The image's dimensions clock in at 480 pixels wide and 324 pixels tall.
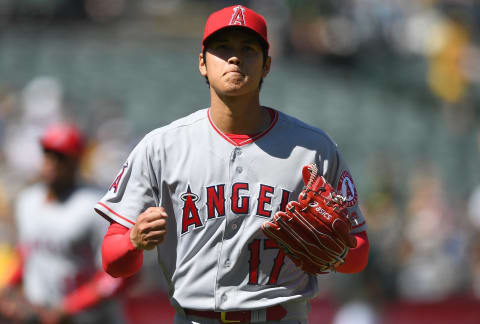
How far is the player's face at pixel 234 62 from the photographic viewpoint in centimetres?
326

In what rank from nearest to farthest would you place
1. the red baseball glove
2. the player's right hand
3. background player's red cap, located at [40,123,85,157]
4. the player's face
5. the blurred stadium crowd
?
the player's right hand → the red baseball glove → the player's face → background player's red cap, located at [40,123,85,157] → the blurred stadium crowd

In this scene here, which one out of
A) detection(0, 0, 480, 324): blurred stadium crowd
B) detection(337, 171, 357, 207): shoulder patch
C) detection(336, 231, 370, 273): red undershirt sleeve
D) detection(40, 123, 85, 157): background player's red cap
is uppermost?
detection(0, 0, 480, 324): blurred stadium crowd

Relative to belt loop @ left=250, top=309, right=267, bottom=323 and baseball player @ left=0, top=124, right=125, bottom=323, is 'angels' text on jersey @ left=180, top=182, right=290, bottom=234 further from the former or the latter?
baseball player @ left=0, top=124, right=125, bottom=323

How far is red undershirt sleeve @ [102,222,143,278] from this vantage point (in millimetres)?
3225

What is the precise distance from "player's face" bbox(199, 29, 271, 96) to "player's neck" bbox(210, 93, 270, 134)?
0.06 meters

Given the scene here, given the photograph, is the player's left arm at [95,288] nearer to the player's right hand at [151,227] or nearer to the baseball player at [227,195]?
the baseball player at [227,195]

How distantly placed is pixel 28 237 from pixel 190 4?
12730 millimetres

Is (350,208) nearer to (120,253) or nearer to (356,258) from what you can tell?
(356,258)

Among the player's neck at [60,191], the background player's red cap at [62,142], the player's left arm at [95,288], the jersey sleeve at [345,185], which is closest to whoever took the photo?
the jersey sleeve at [345,185]

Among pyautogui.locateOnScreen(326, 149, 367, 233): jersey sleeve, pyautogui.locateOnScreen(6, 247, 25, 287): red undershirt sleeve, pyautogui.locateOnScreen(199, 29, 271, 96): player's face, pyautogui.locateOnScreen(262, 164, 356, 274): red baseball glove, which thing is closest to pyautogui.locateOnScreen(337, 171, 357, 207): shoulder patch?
pyautogui.locateOnScreen(326, 149, 367, 233): jersey sleeve

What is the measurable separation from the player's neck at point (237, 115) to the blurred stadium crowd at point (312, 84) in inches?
279

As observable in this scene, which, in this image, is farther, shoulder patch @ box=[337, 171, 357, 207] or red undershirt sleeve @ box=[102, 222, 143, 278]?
shoulder patch @ box=[337, 171, 357, 207]

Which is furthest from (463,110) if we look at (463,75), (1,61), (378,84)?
(1,61)

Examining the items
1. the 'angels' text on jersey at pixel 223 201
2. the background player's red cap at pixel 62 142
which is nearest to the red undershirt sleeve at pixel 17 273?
the background player's red cap at pixel 62 142
